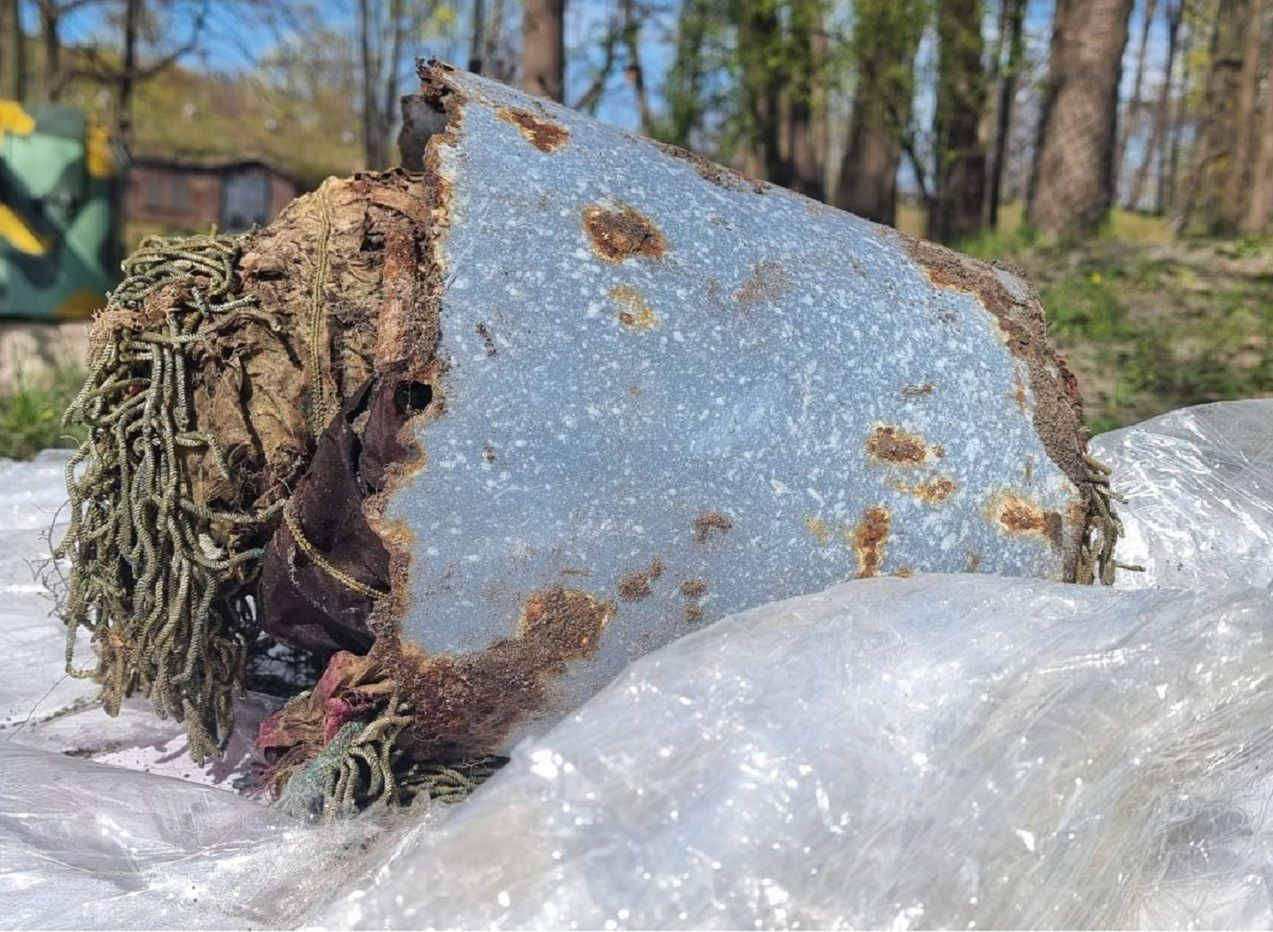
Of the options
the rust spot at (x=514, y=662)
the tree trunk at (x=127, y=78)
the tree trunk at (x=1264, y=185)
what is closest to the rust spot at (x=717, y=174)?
the rust spot at (x=514, y=662)

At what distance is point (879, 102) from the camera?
7715 millimetres

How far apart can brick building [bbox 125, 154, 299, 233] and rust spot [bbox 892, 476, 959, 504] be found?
1658 centimetres

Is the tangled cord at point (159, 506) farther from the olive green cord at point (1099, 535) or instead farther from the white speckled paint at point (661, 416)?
the olive green cord at point (1099, 535)

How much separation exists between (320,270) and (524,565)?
2.04ft

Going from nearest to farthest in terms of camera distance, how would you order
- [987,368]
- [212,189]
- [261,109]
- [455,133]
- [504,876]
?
1. [504,876]
2. [455,133]
3. [987,368]
4. [212,189]
5. [261,109]

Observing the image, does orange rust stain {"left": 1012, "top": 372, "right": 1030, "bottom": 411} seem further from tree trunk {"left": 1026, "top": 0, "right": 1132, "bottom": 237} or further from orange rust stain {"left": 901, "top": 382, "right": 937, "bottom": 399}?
tree trunk {"left": 1026, "top": 0, "right": 1132, "bottom": 237}

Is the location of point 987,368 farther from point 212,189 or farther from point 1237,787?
point 212,189

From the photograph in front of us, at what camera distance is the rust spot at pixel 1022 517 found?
1573 mm

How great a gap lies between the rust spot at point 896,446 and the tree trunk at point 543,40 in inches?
185

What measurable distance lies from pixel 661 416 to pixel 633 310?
15 centimetres

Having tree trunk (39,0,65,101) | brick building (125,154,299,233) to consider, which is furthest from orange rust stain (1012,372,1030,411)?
brick building (125,154,299,233)

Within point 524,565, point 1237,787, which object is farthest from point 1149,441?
point 524,565

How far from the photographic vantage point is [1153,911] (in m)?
1.21

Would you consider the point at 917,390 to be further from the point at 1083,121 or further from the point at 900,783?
the point at 1083,121
